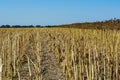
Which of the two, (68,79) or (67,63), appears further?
(67,63)

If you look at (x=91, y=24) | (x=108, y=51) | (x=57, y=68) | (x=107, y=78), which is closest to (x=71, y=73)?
(x=107, y=78)

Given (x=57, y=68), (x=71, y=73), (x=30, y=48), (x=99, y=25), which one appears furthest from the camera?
(x=99, y=25)

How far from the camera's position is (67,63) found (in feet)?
17.5

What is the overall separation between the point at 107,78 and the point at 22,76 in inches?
68.0

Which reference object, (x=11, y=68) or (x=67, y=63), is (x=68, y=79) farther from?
(x=11, y=68)

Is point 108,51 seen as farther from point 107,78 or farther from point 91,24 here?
point 91,24

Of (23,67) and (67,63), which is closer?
(67,63)

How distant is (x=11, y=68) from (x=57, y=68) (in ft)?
5.57

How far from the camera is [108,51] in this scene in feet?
24.2

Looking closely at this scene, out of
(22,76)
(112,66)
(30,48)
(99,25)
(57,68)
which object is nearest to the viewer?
(112,66)

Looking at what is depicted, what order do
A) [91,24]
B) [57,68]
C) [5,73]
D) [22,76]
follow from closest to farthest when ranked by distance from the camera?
[5,73], [22,76], [57,68], [91,24]

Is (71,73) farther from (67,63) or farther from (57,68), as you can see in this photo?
(57,68)

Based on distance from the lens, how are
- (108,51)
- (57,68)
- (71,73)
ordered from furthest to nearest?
(108,51) < (57,68) < (71,73)

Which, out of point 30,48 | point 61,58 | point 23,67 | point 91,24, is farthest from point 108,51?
point 91,24
